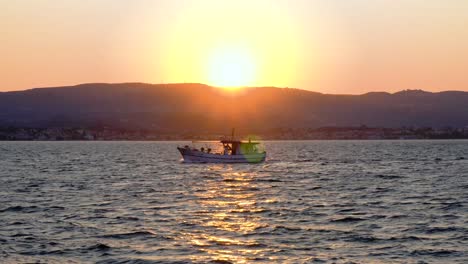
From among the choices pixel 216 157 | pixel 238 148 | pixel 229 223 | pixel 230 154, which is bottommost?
pixel 229 223

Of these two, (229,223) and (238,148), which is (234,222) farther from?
(238,148)

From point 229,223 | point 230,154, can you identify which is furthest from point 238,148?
point 229,223

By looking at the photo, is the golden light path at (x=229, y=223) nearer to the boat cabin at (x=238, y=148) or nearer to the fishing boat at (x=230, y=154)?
the fishing boat at (x=230, y=154)

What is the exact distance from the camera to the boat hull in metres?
97.9

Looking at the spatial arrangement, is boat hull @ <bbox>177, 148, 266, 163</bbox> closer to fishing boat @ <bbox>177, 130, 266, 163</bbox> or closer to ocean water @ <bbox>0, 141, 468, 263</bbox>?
fishing boat @ <bbox>177, 130, 266, 163</bbox>

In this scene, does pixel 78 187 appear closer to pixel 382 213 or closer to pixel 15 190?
pixel 15 190

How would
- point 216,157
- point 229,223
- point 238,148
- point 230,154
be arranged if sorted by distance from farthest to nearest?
point 230,154, point 238,148, point 216,157, point 229,223

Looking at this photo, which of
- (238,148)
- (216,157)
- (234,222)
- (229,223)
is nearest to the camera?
(229,223)

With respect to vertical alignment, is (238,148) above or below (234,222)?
above

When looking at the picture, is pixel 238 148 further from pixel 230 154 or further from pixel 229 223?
pixel 229 223

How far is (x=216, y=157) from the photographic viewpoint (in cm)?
9775

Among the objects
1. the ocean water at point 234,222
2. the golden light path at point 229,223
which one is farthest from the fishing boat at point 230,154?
the golden light path at point 229,223

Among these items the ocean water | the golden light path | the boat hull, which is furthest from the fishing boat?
the golden light path

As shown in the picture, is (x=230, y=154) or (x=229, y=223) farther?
(x=230, y=154)
